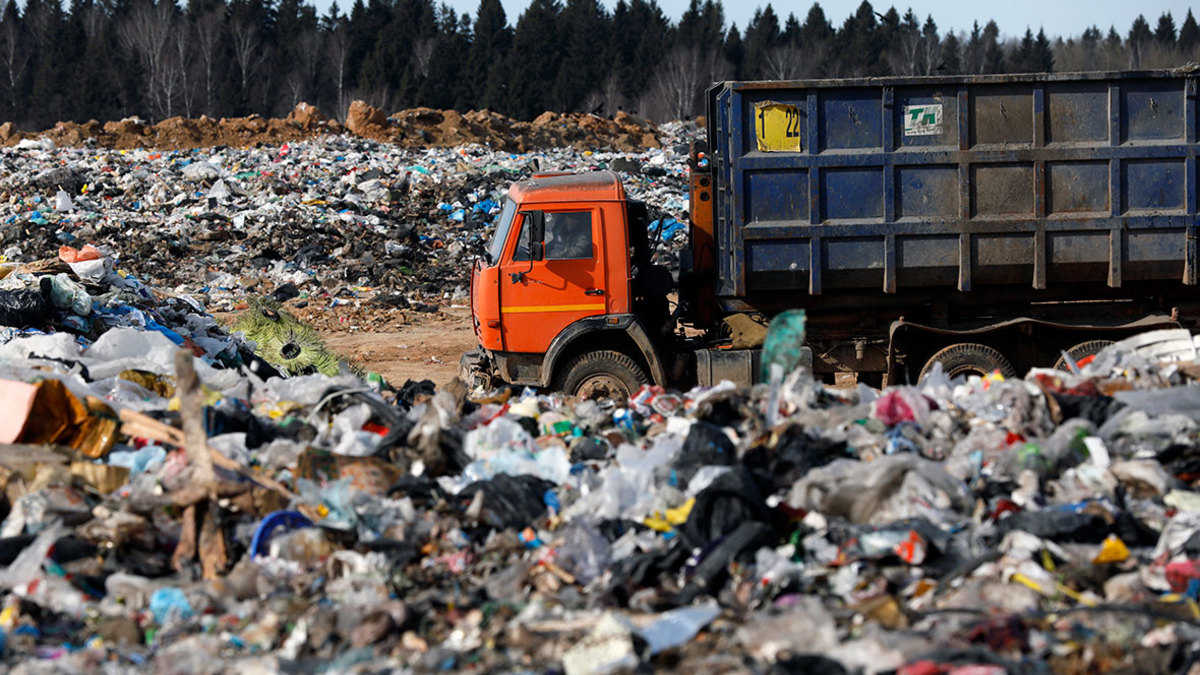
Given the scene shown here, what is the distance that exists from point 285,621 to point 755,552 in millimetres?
1716

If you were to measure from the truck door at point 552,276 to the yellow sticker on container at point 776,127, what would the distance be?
48.3 inches

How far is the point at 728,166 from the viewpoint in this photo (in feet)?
25.3

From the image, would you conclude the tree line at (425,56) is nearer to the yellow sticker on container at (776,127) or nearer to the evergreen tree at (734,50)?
the evergreen tree at (734,50)

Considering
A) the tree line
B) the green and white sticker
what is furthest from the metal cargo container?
the tree line

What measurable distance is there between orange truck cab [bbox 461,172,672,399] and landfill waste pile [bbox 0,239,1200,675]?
163 cm

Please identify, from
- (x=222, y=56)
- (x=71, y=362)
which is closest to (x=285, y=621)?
(x=71, y=362)

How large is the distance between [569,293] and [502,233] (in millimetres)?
653

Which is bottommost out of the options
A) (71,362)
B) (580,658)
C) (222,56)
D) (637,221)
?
(580,658)

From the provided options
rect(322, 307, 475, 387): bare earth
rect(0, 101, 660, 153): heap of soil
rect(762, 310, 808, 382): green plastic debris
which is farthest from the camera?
rect(0, 101, 660, 153): heap of soil

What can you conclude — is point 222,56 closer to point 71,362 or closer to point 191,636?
point 71,362

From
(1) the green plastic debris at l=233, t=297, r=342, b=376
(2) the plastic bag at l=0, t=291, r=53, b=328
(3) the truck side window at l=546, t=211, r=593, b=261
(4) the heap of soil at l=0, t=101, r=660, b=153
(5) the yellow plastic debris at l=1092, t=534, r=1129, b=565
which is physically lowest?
(5) the yellow plastic debris at l=1092, t=534, r=1129, b=565

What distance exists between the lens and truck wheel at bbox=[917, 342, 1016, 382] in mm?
7965

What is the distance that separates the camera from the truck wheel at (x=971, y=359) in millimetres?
7965

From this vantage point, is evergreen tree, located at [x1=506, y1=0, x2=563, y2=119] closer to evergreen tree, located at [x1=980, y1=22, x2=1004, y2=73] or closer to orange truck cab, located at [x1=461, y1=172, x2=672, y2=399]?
evergreen tree, located at [x1=980, y1=22, x2=1004, y2=73]
